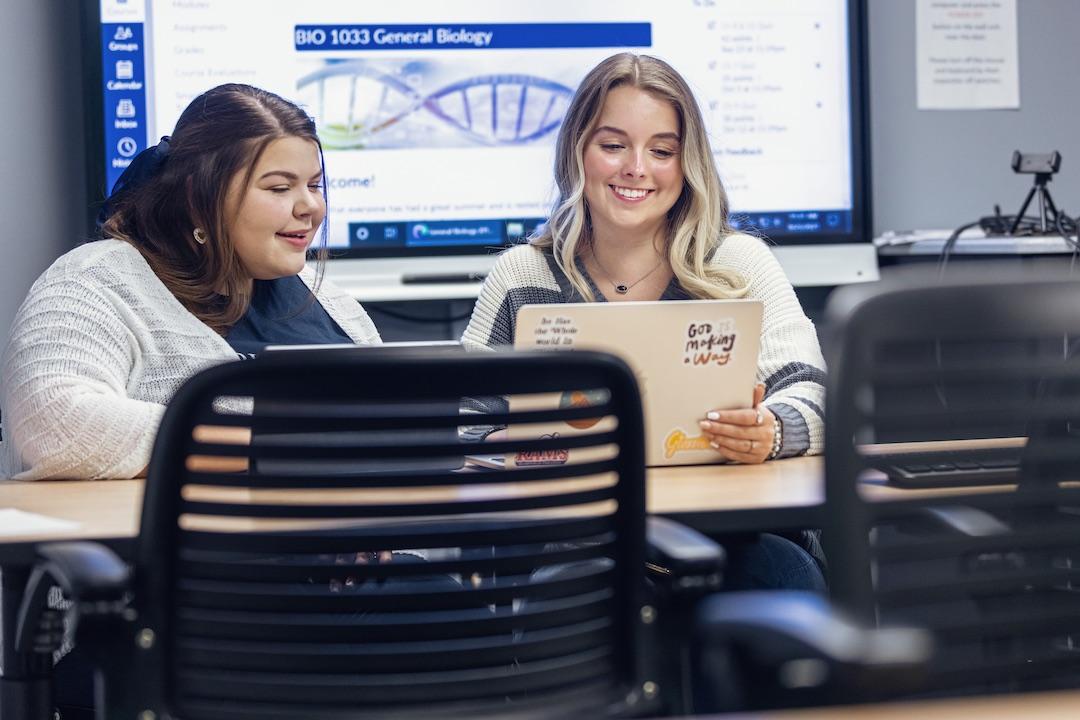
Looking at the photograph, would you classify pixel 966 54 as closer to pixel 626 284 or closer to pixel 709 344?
pixel 626 284

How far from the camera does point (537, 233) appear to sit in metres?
2.58

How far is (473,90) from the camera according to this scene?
11.3 feet

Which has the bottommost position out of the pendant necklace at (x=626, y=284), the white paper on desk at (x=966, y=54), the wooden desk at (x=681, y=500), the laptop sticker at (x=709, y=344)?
the wooden desk at (x=681, y=500)

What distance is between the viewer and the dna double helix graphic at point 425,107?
11.1ft

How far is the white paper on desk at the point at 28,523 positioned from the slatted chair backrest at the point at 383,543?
1.09 ft

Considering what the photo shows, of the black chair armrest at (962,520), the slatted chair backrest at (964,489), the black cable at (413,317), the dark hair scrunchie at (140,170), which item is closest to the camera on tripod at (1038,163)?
the black cable at (413,317)

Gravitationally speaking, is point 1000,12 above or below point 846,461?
above

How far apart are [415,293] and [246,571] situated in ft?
7.55

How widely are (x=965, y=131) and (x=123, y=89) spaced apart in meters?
2.36

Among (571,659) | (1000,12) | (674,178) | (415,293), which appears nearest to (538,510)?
(571,659)

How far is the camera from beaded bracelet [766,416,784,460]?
6.23ft

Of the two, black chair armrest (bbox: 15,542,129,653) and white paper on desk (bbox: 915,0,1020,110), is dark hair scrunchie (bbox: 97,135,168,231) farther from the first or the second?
white paper on desk (bbox: 915,0,1020,110)

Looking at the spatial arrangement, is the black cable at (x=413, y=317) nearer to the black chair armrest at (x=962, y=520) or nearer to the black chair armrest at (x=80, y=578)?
the black chair armrest at (x=80, y=578)

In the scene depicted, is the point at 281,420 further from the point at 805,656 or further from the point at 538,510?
the point at 805,656
